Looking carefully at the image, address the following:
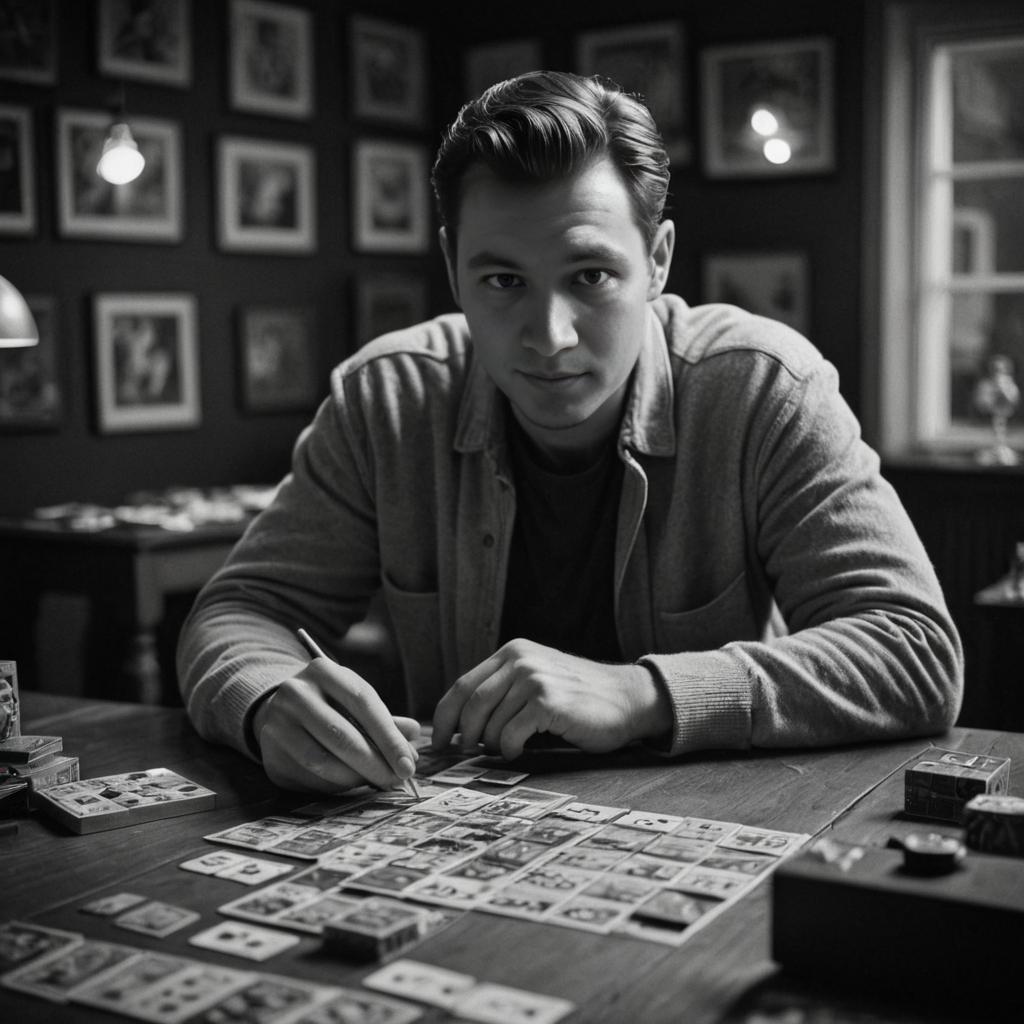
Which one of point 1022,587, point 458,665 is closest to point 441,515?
point 458,665

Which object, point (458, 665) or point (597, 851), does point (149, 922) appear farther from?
point (458, 665)

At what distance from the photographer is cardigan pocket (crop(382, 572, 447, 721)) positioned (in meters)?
2.19

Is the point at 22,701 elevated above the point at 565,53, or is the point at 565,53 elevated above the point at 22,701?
the point at 565,53

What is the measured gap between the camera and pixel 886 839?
1331 mm

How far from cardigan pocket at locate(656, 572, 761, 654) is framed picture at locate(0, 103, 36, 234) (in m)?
3.02

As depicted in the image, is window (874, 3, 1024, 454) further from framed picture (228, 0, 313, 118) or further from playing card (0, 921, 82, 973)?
playing card (0, 921, 82, 973)

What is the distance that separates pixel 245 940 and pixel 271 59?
4.57m

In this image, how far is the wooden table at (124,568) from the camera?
12.7 feet

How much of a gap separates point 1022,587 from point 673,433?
2.16 metres

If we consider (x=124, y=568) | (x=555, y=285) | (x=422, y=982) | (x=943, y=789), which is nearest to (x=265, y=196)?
(x=124, y=568)

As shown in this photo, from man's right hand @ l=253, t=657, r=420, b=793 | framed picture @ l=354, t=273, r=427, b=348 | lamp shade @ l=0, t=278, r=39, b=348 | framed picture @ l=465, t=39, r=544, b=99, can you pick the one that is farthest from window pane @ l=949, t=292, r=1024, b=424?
man's right hand @ l=253, t=657, r=420, b=793

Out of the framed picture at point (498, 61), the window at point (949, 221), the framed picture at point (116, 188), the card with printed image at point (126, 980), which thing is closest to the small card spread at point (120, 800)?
the card with printed image at point (126, 980)

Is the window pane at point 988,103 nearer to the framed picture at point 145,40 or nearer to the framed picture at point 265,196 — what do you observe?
the framed picture at point 265,196

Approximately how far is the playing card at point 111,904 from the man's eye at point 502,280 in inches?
37.2
